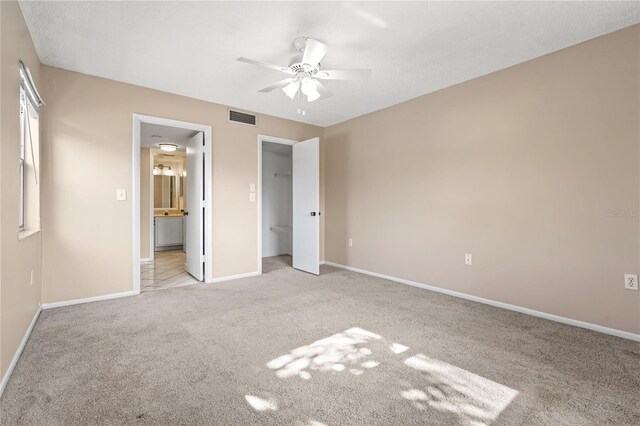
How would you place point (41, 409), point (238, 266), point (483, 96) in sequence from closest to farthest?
point (41, 409)
point (483, 96)
point (238, 266)

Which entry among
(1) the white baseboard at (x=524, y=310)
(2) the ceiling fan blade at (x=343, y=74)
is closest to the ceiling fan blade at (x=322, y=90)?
(2) the ceiling fan blade at (x=343, y=74)

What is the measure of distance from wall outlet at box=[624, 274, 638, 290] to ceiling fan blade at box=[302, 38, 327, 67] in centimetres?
301

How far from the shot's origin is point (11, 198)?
1.96m

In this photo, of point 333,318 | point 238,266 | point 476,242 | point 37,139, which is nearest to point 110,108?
point 37,139

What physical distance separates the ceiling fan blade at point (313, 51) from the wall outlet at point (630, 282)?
9.87ft

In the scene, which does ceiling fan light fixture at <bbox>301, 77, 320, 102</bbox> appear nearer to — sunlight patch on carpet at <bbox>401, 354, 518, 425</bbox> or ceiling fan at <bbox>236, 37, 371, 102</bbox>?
ceiling fan at <bbox>236, 37, 371, 102</bbox>

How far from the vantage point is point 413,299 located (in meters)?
3.43

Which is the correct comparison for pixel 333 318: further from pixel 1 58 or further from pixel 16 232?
pixel 1 58

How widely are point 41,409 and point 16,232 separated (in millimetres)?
1203

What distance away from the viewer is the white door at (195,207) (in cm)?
416

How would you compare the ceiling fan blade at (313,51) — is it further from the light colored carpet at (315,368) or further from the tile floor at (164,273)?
the tile floor at (164,273)

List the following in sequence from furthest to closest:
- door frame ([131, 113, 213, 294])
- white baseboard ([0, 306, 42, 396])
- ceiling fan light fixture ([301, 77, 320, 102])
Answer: door frame ([131, 113, 213, 294]), ceiling fan light fixture ([301, 77, 320, 102]), white baseboard ([0, 306, 42, 396])

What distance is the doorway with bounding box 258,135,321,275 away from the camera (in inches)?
181

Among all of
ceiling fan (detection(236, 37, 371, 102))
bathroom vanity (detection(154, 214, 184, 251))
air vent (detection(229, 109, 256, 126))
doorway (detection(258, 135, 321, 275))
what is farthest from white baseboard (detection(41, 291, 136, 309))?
bathroom vanity (detection(154, 214, 184, 251))
